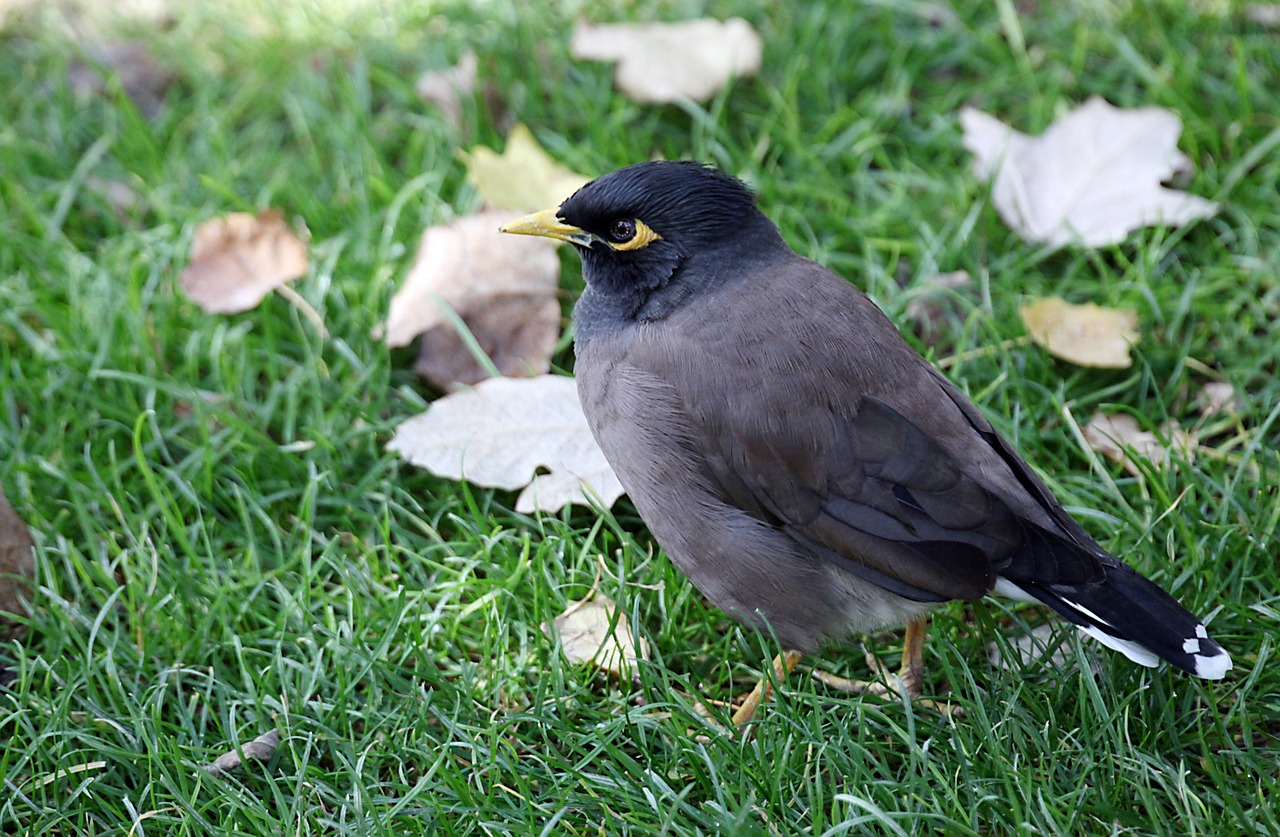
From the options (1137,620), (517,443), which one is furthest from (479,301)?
(1137,620)

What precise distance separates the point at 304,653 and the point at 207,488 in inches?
27.9

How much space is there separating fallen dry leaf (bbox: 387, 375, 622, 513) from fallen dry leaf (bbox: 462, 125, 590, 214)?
2.95 ft

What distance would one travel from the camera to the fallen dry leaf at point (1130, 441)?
362 centimetres

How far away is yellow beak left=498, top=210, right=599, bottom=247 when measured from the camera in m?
3.53

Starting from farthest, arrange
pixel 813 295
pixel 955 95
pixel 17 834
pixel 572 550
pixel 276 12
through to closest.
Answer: pixel 276 12
pixel 955 95
pixel 572 550
pixel 813 295
pixel 17 834

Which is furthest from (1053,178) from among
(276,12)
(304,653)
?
(276,12)

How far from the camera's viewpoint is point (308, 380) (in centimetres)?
419

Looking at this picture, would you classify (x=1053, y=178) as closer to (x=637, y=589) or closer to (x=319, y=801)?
(x=637, y=589)

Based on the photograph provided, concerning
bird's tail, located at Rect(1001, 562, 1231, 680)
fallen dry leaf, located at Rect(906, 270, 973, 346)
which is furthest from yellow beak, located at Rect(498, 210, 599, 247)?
bird's tail, located at Rect(1001, 562, 1231, 680)

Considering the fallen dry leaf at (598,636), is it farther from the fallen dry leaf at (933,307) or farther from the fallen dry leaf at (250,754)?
the fallen dry leaf at (933,307)

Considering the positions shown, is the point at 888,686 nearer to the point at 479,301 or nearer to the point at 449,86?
the point at 479,301

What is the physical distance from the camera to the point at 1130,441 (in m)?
3.83

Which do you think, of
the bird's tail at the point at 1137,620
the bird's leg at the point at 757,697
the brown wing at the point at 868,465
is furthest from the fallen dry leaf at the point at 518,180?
the bird's tail at the point at 1137,620

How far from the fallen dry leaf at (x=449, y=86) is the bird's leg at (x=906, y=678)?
281cm
